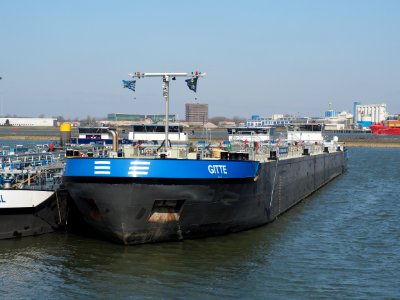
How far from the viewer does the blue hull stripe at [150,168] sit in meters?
17.7

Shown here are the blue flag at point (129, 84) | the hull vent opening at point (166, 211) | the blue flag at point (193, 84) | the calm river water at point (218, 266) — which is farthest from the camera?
the blue flag at point (129, 84)

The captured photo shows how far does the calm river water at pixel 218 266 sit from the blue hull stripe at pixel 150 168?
2539 millimetres

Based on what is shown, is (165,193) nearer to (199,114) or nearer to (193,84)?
(193,84)

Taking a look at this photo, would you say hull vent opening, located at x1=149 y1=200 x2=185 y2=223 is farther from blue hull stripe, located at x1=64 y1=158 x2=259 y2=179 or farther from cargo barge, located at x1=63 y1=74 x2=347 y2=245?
blue hull stripe, located at x1=64 y1=158 x2=259 y2=179

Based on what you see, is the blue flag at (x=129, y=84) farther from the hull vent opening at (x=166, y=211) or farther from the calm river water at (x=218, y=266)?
the calm river water at (x=218, y=266)

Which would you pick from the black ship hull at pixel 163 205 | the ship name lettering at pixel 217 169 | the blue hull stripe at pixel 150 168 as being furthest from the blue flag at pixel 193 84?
the black ship hull at pixel 163 205

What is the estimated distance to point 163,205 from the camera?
18328mm

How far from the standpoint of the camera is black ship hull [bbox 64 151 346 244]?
58.5 ft

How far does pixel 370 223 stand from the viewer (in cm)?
2552

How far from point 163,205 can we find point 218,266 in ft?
9.13

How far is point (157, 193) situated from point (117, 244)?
263cm

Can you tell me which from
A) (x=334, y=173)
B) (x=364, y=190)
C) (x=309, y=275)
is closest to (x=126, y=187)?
(x=309, y=275)

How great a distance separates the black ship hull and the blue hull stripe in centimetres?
16

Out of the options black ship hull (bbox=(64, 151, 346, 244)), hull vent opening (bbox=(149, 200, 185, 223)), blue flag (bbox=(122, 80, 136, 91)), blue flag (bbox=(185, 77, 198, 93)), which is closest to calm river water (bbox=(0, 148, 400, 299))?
black ship hull (bbox=(64, 151, 346, 244))
